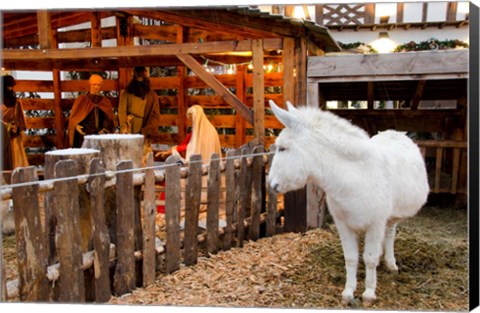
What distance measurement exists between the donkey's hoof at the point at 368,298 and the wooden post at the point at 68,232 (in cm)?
178

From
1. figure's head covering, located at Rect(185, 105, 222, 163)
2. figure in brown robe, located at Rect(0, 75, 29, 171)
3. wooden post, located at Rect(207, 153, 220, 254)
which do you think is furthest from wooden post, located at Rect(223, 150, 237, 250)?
figure in brown robe, located at Rect(0, 75, 29, 171)

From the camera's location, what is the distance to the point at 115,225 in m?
3.09

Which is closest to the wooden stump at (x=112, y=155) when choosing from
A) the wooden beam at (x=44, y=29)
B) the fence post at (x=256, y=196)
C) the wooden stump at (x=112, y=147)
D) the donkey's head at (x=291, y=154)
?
the wooden stump at (x=112, y=147)

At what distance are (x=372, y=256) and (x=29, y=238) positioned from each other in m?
2.03

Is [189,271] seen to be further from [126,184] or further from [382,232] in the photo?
[382,232]

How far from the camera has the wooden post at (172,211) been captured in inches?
131

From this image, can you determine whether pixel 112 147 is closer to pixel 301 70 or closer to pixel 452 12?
pixel 301 70

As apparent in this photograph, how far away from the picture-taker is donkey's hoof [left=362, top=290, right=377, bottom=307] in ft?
9.12

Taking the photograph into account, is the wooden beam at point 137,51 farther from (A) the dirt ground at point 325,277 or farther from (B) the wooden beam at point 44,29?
(A) the dirt ground at point 325,277

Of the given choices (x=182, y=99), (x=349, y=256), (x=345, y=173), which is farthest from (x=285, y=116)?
(x=182, y=99)

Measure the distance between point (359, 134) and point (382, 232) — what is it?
618 mm

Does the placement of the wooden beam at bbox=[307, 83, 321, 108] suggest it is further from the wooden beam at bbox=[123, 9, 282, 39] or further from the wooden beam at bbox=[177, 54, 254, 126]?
the wooden beam at bbox=[177, 54, 254, 126]

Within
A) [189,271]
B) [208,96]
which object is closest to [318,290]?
[189,271]

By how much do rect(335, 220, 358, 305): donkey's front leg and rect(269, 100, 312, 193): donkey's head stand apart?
0.45m
